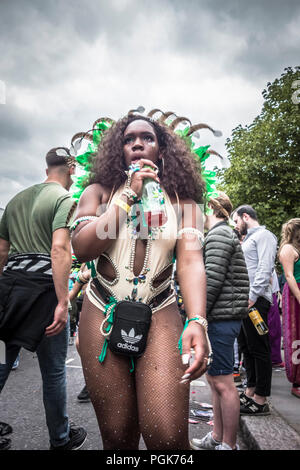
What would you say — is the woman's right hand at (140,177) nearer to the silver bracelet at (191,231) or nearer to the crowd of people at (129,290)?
the crowd of people at (129,290)

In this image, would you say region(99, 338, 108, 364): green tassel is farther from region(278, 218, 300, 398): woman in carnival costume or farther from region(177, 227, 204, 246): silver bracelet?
region(278, 218, 300, 398): woman in carnival costume

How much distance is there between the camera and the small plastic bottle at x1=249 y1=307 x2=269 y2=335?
10.2 ft

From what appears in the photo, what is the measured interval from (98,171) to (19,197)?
118cm

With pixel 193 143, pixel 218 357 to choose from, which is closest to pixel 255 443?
pixel 218 357

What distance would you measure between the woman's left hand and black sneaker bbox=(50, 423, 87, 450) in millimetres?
1638

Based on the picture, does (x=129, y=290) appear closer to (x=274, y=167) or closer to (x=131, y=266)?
(x=131, y=266)

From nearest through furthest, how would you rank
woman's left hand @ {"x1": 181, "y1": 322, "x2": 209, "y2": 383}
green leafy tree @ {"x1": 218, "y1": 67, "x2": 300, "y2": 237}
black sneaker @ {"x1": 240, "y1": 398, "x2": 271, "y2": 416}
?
woman's left hand @ {"x1": 181, "y1": 322, "x2": 209, "y2": 383}, black sneaker @ {"x1": 240, "y1": 398, "x2": 271, "y2": 416}, green leafy tree @ {"x1": 218, "y1": 67, "x2": 300, "y2": 237}

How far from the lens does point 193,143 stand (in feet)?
6.06

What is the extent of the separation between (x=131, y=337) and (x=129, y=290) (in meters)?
0.21

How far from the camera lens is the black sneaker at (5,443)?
2354 millimetres

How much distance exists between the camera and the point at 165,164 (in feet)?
5.65

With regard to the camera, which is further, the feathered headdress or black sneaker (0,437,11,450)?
black sneaker (0,437,11,450)

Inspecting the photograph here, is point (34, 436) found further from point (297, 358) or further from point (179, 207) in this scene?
point (297, 358)

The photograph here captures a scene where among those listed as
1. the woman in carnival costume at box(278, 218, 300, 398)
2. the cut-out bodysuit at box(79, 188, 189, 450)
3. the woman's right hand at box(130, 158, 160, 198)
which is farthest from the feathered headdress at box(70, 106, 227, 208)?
the woman in carnival costume at box(278, 218, 300, 398)
